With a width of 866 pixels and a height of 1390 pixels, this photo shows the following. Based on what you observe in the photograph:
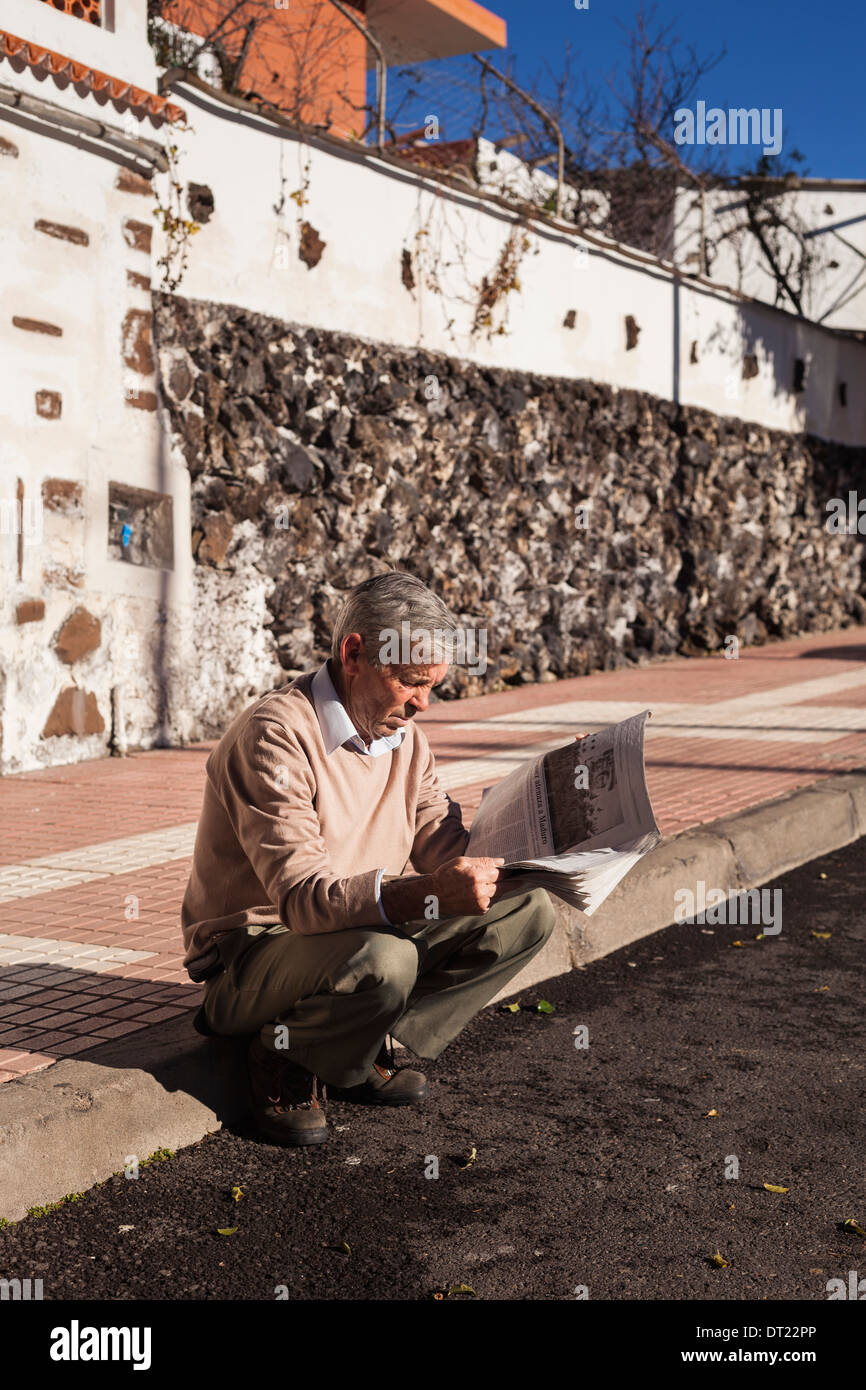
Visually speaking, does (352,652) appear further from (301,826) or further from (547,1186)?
(547,1186)

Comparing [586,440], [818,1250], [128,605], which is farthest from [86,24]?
[818,1250]

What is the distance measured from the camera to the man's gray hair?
3.01m

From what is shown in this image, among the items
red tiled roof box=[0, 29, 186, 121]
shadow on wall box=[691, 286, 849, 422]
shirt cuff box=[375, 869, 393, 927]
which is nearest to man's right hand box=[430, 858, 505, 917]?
shirt cuff box=[375, 869, 393, 927]

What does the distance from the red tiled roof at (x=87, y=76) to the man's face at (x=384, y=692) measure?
17.6 feet

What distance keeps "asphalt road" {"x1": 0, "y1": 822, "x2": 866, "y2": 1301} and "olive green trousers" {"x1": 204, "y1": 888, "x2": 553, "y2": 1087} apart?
0.26m

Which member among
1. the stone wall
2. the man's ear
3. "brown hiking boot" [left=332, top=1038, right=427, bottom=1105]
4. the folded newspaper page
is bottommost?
"brown hiking boot" [left=332, top=1038, right=427, bottom=1105]

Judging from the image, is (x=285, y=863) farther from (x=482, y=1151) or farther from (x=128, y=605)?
(x=128, y=605)

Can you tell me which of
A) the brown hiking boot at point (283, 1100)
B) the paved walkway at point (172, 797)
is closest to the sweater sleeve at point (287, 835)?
the brown hiking boot at point (283, 1100)

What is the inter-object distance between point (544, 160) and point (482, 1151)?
37.6 ft

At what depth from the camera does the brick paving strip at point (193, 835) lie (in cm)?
364

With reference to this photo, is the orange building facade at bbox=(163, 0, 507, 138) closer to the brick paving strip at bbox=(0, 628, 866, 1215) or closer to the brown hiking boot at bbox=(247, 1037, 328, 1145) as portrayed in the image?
the brick paving strip at bbox=(0, 628, 866, 1215)

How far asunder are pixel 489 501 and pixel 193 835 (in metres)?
6.10

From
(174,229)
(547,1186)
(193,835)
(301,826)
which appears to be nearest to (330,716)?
(301,826)

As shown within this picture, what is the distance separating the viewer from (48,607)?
299 inches
